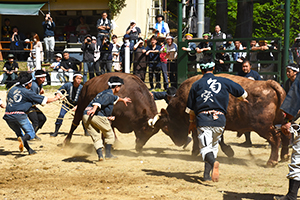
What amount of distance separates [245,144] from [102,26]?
29.5 feet

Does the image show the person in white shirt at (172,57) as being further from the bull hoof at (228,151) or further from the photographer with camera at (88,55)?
the bull hoof at (228,151)

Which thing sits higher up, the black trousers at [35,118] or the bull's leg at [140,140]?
the black trousers at [35,118]

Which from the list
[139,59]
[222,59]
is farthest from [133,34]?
[222,59]

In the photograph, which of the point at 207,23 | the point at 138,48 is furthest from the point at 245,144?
the point at 207,23

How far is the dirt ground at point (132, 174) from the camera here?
5766 mm

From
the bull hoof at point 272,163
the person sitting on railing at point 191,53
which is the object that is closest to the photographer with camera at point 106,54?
the person sitting on railing at point 191,53

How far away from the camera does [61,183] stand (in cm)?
632

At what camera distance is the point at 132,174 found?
6.81 meters

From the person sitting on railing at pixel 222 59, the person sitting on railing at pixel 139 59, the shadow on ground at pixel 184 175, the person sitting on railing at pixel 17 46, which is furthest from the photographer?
the person sitting on railing at pixel 17 46

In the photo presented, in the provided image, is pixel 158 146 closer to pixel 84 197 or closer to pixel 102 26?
pixel 84 197

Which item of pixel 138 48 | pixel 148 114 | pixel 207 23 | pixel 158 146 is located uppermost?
pixel 207 23

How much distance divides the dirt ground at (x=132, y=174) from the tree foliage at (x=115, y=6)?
11.6 metres

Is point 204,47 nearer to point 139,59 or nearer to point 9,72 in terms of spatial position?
point 139,59

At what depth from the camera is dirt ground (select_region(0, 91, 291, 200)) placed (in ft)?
18.9
